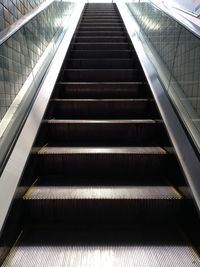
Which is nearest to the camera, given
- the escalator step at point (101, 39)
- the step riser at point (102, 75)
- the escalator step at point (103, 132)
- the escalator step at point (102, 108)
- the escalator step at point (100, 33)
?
the escalator step at point (103, 132)

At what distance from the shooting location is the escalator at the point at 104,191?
1.64 m

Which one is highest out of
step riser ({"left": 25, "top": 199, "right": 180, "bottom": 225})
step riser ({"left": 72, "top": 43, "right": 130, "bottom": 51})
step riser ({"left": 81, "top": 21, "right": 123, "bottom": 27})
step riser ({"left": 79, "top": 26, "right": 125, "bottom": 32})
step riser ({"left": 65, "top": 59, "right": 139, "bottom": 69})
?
step riser ({"left": 81, "top": 21, "right": 123, "bottom": 27})

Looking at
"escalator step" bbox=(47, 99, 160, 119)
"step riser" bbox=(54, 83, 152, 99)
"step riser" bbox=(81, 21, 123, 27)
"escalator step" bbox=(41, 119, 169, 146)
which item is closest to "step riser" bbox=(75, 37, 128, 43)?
"step riser" bbox=(81, 21, 123, 27)

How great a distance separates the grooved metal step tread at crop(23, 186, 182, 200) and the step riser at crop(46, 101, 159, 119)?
107cm

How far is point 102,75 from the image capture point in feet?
12.1

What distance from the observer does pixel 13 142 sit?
6.56 feet

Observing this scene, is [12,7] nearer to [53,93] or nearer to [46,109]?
[53,93]

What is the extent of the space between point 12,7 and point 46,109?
200 centimetres

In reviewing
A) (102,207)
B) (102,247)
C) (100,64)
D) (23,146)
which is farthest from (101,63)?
(102,247)

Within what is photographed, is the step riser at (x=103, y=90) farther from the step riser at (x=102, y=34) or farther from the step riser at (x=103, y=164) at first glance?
the step riser at (x=102, y=34)

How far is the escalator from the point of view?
1.64 m

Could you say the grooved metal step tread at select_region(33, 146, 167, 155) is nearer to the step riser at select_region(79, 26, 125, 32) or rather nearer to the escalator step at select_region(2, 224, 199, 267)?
the escalator step at select_region(2, 224, 199, 267)

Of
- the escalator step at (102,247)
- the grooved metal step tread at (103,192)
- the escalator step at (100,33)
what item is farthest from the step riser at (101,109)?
the escalator step at (100,33)

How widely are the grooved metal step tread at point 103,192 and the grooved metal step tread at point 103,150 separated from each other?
30cm
